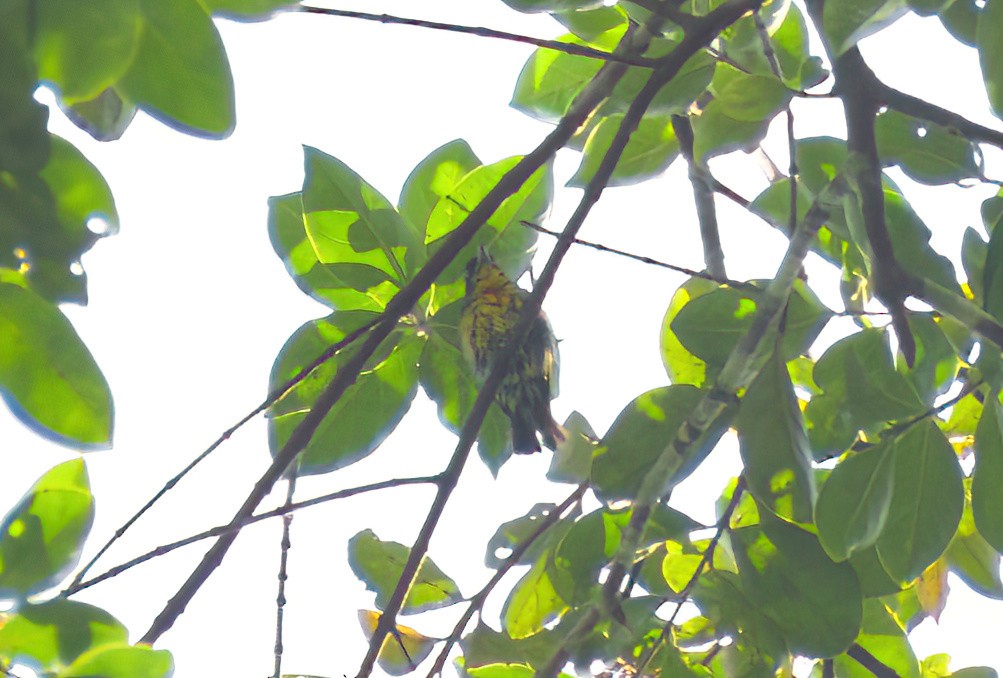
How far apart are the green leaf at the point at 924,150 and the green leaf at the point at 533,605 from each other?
88 centimetres

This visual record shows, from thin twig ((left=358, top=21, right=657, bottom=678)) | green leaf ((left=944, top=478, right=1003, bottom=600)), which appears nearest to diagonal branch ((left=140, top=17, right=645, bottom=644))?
thin twig ((left=358, top=21, right=657, bottom=678))

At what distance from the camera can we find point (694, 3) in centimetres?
164

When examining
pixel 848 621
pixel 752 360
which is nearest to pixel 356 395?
pixel 752 360

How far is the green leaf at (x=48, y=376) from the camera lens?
2.50ft

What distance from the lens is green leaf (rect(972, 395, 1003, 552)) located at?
1198mm

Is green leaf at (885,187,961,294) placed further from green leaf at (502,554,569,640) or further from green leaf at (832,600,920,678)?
green leaf at (502,554,569,640)

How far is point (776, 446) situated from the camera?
1.28 meters

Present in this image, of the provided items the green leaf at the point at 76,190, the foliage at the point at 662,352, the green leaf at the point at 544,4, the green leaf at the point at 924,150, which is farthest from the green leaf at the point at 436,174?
the green leaf at the point at 76,190

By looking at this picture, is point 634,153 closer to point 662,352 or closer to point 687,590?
point 662,352

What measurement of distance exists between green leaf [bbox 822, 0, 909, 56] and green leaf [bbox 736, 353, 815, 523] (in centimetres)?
43

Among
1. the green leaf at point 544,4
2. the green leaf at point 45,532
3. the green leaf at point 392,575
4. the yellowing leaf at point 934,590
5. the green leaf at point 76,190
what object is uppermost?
the green leaf at point 544,4

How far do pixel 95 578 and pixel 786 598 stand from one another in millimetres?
943

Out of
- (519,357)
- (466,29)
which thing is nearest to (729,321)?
(466,29)

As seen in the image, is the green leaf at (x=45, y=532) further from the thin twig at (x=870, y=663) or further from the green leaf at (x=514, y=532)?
the thin twig at (x=870, y=663)
